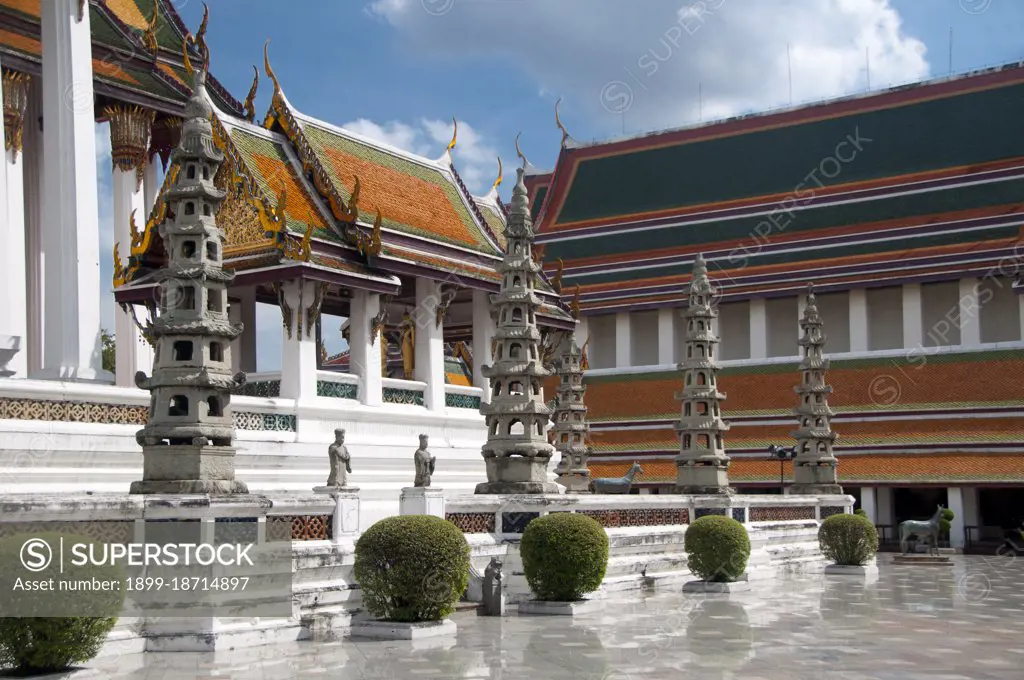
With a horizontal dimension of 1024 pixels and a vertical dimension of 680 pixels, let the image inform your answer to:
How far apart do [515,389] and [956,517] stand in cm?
1901

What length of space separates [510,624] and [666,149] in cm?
3479

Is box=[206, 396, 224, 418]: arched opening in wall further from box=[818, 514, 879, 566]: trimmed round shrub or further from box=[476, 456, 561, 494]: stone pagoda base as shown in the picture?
box=[818, 514, 879, 566]: trimmed round shrub

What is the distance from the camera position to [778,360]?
41.9 meters

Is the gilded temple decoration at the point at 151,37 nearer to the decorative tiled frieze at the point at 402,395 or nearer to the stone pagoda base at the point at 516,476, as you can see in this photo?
the decorative tiled frieze at the point at 402,395

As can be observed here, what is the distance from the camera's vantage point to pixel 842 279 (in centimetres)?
4234

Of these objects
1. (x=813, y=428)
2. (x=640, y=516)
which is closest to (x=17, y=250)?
(x=640, y=516)

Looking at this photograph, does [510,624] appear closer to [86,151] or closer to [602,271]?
[86,151]

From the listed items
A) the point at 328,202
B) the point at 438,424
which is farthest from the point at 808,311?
the point at 328,202

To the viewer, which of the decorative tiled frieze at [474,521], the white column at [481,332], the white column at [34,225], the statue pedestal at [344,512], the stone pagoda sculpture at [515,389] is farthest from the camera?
the white column at [481,332]

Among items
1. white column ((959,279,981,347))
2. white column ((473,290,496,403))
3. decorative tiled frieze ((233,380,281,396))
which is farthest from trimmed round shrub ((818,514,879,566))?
white column ((959,279,981,347))

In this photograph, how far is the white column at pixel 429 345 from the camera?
2680cm

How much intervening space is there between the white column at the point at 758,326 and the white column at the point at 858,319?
120 inches

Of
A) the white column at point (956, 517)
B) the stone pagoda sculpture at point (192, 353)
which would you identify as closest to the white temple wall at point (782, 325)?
the white column at point (956, 517)

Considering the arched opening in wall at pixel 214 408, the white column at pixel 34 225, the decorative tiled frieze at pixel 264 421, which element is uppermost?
the white column at pixel 34 225
